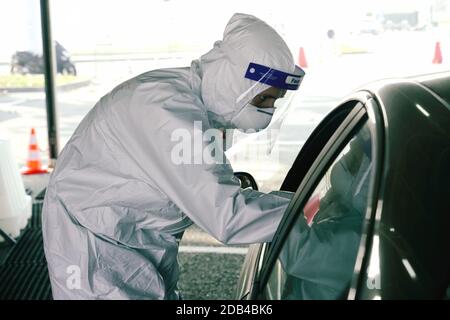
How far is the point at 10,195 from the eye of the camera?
16.8ft

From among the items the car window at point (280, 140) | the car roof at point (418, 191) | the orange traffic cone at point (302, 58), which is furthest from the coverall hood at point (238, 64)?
the orange traffic cone at point (302, 58)

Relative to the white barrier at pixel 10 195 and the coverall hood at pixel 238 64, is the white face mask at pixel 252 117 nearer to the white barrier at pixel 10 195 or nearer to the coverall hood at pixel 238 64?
the coverall hood at pixel 238 64

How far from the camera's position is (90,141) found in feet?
7.07

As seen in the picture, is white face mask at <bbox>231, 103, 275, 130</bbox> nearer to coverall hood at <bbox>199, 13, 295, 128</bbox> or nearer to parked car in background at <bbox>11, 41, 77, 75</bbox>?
coverall hood at <bbox>199, 13, 295, 128</bbox>

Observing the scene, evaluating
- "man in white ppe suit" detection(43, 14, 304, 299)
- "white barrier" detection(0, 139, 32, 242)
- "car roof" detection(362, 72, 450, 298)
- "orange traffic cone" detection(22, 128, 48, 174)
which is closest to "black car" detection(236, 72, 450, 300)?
"car roof" detection(362, 72, 450, 298)

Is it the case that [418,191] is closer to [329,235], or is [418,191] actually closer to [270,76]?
[329,235]

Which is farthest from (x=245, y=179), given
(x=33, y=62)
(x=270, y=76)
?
(x=33, y=62)

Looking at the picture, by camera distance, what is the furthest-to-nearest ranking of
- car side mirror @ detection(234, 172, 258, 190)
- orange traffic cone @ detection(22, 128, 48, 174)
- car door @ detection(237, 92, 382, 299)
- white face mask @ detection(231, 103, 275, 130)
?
orange traffic cone @ detection(22, 128, 48, 174) < car side mirror @ detection(234, 172, 258, 190) < white face mask @ detection(231, 103, 275, 130) < car door @ detection(237, 92, 382, 299)

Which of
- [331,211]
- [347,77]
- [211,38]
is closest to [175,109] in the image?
[331,211]

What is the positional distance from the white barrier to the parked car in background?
3.84 meters

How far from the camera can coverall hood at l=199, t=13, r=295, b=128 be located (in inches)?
83.6

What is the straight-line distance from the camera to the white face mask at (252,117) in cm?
222
